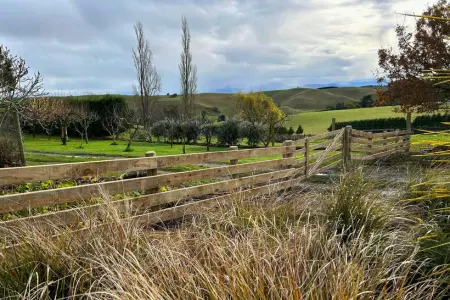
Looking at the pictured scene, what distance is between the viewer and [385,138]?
46.5 ft

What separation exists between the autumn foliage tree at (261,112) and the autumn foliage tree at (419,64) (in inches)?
402

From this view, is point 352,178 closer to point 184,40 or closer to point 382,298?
point 382,298

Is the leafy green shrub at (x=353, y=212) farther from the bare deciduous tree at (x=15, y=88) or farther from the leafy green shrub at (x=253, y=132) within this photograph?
the leafy green shrub at (x=253, y=132)

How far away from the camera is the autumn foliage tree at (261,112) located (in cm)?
2500

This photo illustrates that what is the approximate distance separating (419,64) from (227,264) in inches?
577

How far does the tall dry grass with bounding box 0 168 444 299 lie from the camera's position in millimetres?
1737

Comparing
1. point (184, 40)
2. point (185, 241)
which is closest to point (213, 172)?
point (185, 241)

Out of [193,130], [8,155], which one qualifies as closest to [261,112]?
[193,130]

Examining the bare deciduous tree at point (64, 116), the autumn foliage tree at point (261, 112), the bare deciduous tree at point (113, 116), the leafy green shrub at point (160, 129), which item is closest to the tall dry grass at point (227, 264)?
the autumn foliage tree at point (261, 112)

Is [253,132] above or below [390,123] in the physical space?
above

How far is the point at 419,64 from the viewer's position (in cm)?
1388

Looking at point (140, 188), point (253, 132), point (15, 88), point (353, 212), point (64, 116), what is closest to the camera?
point (353, 212)

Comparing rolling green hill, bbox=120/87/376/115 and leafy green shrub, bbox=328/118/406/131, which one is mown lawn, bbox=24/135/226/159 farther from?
rolling green hill, bbox=120/87/376/115

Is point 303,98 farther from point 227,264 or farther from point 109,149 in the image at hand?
point 227,264
